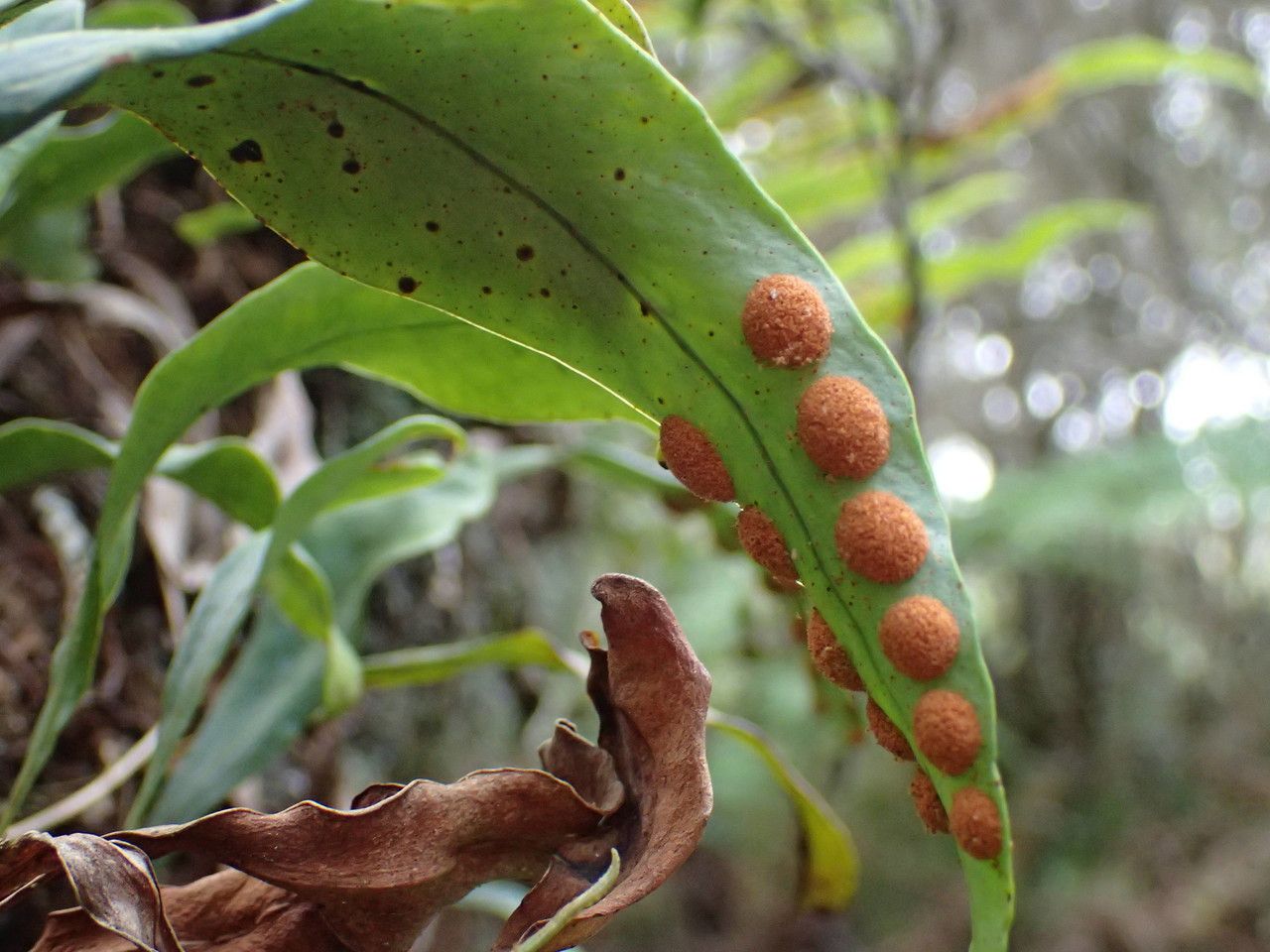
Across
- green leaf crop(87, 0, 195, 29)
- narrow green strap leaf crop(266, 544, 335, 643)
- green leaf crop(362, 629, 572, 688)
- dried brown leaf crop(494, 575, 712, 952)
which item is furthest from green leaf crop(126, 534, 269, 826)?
green leaf crop(87, 0, 195, 29)

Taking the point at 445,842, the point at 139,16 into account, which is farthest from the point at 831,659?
the point at 139,16

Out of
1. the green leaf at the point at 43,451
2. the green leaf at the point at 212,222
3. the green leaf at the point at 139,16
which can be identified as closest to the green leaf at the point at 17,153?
the green leaf at the point at 43,451

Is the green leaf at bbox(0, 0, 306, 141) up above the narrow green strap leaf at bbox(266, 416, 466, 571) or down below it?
above

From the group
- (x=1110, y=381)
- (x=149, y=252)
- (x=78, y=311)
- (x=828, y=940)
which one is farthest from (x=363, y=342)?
(x=1110, y=381)

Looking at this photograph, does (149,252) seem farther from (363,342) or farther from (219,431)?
(363,342)

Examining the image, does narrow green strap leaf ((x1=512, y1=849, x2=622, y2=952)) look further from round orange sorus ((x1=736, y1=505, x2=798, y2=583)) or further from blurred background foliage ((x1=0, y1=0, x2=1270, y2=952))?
blurred background foliage ((x1=0, y1=0, x2=1270, y2=952))

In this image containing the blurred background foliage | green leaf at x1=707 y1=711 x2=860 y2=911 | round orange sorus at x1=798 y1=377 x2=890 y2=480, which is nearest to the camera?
round orange sorus at x1=798 y1=377 x2=890 y2=480
